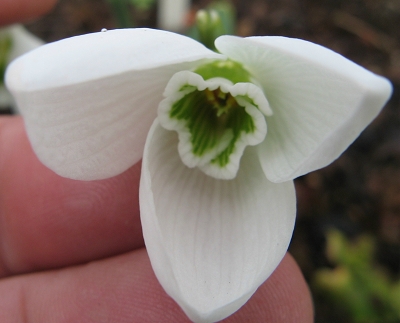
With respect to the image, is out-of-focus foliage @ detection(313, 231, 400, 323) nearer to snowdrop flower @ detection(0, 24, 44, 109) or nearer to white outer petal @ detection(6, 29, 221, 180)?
white outer petal @ detection(6, 29, 221, 180)

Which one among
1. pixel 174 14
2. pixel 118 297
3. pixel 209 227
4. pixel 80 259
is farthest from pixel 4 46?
pixel 209 227

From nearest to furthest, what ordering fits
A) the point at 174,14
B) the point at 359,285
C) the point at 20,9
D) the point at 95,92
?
the point at 95,92, the point at 20,9, the point at 359,285, the point at 174,14

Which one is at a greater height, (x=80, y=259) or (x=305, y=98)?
(x=305, y=98)

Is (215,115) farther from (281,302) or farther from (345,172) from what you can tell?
(345,172)

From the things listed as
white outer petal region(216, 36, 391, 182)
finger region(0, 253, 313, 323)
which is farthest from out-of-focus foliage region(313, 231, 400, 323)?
white outer petal region(216, 36, 391, 182)

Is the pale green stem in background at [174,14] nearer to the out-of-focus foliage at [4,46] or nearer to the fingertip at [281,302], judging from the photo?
the out-of-focus foliage at [4,46]

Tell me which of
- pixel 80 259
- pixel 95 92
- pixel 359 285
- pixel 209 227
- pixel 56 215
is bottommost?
pixel 359 285

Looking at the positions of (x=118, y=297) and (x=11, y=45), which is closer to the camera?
(x=118, y=297)

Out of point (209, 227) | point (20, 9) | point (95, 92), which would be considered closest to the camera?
point (95, 92)
